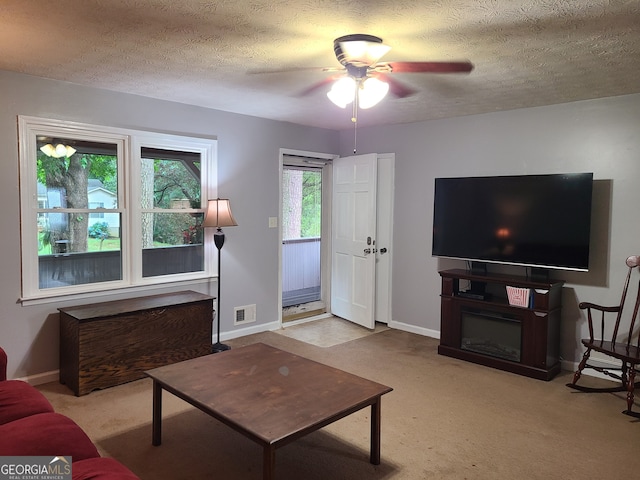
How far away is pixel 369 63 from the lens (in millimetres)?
2547

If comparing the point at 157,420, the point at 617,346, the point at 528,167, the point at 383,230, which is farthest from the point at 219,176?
the point at 617,346

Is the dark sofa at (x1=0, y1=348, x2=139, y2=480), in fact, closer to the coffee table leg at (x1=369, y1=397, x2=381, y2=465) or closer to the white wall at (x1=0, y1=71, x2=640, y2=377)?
the coffee table leg at (x1=369, y1=397, x2=381, y2=465)

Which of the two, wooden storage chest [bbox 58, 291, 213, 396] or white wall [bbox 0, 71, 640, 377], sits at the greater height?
white wall [bbox 0, 71, 640, 377]

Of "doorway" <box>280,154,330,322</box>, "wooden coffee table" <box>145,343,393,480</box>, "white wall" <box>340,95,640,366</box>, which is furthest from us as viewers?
"doorway" <box>280,154,330,322</box>

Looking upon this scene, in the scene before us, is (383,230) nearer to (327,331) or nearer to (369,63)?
(327,331)

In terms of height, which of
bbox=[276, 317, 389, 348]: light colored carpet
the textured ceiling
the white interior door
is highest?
the textured ceiling

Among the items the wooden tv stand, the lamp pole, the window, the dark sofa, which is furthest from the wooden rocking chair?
the window

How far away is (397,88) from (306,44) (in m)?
1.16

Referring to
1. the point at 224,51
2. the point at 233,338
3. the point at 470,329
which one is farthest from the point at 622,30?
the point at 233,338

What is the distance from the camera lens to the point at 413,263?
4992 millimetres

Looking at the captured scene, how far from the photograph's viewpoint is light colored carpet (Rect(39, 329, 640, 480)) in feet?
8.02

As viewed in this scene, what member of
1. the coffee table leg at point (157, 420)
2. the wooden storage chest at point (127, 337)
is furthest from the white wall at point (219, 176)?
the coffee table leg at point (157, 420)

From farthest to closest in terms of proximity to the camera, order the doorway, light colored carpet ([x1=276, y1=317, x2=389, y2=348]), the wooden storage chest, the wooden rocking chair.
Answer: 1. the doorway
2. light colored carpet ([x1=276, y1=317, x2=389, y2=348])
3. the wooden storage chest
4. the wooden rocking chair

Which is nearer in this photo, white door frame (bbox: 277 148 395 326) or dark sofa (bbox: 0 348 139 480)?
dark sofa (bbox: 0 348 139 480)
